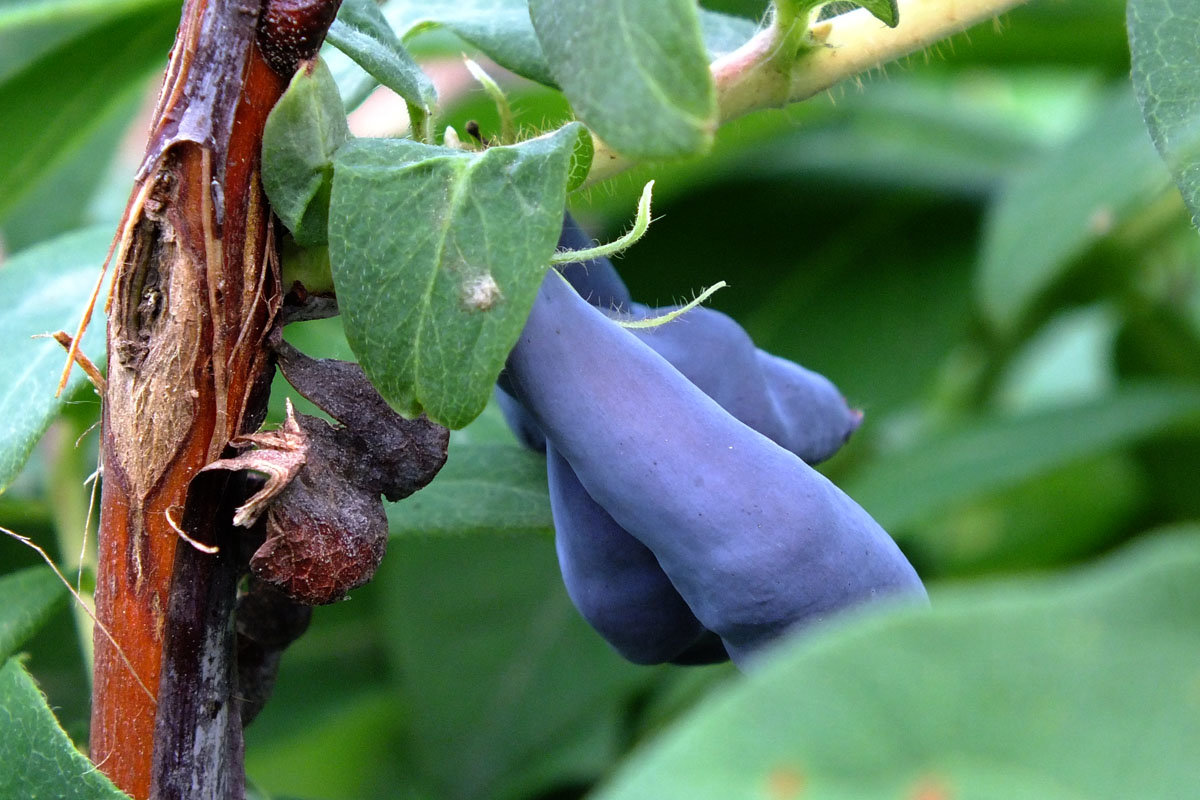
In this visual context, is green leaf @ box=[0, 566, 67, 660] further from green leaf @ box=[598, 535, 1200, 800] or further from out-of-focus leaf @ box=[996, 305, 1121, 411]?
out-of-focus leaf @ box=[996, 305, 1121, 411]

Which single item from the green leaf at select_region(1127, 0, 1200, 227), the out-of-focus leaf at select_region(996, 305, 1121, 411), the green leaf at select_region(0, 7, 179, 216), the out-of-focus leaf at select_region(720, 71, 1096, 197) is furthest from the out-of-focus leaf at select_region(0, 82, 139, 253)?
the out-of-focus leaf at select_region(996, 305, 1121, 411)

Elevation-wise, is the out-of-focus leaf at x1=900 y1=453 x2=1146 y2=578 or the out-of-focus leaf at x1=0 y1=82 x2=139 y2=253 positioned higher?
the out-of-focus leaf at x1=0 y1=82 x2=139 y2=253

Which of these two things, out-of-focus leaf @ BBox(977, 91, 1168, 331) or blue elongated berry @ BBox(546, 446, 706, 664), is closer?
blue elongated berry @ BBox(546, 446, 706, 664)

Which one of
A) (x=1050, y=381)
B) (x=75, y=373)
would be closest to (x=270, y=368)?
(x=75, y=373)

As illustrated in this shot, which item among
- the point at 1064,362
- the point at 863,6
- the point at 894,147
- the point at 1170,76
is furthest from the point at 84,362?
the point at 1064,362

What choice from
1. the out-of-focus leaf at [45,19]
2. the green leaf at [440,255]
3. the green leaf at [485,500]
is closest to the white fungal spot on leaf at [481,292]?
the green leaf at [440,255]

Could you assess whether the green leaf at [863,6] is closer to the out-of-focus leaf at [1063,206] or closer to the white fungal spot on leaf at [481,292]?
the white fungal spot on leaf at [481,292]
